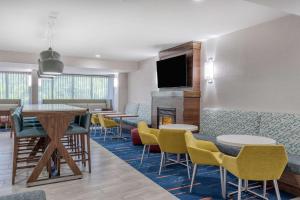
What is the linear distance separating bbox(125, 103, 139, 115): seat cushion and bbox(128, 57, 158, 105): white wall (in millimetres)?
204

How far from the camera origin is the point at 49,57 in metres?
3.98

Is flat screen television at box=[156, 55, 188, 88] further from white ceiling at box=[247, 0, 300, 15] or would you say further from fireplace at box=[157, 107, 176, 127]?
white ceiling at box=[247, 0, 300, 15]

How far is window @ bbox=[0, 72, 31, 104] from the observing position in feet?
31.1

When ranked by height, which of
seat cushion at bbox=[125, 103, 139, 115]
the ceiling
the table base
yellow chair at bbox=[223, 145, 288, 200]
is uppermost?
the ceiling

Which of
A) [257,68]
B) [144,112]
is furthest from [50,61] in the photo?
[144,112]

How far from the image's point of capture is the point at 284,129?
366cm

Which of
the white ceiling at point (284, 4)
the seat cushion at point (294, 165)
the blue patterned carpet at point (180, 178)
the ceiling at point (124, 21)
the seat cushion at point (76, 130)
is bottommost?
the blue patterned carpet at point (180, 178)

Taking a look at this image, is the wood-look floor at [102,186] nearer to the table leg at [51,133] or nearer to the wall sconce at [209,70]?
the table leg at [51,133]

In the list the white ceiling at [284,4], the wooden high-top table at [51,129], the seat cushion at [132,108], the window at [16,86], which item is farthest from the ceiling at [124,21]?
the window at [16,86]

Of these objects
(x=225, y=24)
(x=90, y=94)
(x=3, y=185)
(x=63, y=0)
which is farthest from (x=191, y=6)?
(x=90, y=94)

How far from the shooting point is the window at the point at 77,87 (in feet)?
32.6

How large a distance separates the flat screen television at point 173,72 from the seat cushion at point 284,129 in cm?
220

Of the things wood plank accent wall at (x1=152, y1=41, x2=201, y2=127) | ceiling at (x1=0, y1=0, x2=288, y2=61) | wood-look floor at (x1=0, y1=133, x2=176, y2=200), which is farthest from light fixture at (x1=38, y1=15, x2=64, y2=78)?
wood plank accent wall at (x1=152, y1=41, x2=201, y2=127)

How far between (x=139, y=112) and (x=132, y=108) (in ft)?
2.31
